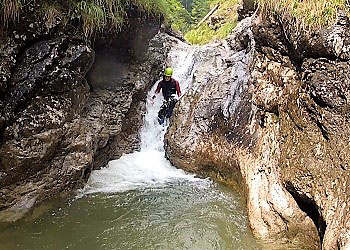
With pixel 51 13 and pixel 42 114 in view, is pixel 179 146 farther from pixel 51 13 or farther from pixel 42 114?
pixel 51 13

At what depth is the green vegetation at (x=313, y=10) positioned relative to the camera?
16.9 ft

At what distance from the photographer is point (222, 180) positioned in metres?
7.41

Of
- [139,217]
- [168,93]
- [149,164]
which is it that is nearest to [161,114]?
[168,93]

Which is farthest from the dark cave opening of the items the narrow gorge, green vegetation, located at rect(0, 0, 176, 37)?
green vegetation, located at rect(0, 0, 176, 37)

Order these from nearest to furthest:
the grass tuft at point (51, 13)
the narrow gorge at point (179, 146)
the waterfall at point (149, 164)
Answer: the narrow gorge at point (179, 146), the grass tuft at point (51, 13), the waterfall at point (149, 164)

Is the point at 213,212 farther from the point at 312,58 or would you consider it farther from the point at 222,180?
the point at 312,58

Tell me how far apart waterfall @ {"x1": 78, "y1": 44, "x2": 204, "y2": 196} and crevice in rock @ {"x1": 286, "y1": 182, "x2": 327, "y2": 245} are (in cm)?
271

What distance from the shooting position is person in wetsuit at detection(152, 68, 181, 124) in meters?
9.18

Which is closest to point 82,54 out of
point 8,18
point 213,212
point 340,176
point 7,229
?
point 8,18

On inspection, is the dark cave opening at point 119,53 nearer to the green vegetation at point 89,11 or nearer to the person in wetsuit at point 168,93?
the green vegetation at point 89,11

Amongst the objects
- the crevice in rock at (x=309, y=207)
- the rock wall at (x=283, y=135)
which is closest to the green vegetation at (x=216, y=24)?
the rock wall at (x=283, y=135)

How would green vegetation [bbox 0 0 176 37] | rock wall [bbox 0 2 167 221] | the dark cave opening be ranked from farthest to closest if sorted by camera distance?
1. the dark cave opening
2. rock wall [bbox 0 2 167 221]
3. green vegetation [bbox 0 0 176 37]

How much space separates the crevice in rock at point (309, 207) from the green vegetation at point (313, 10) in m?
2.40

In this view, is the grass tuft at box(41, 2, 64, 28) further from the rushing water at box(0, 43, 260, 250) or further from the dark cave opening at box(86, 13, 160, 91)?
the rushing water at box(0, 43, 260, 250)
